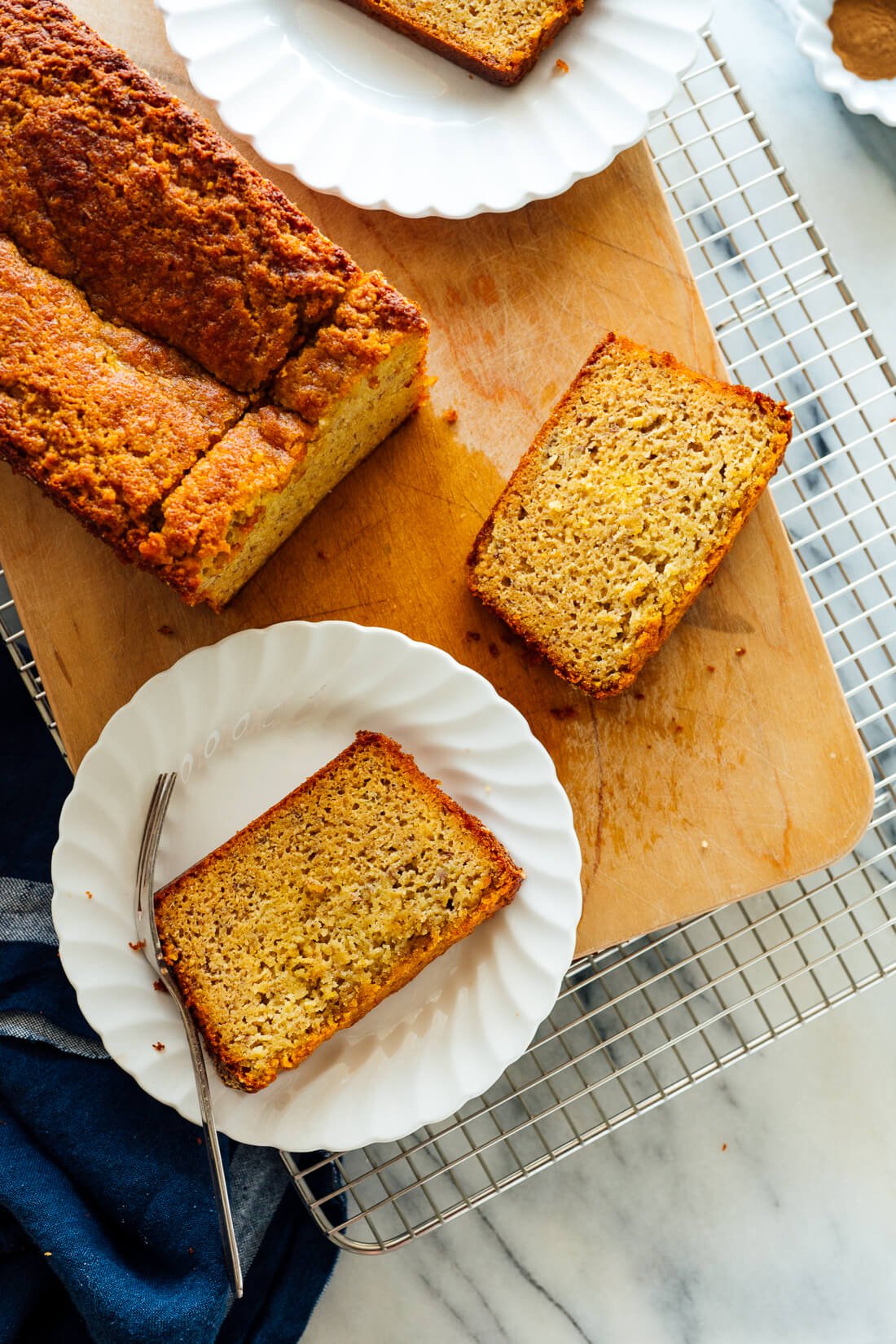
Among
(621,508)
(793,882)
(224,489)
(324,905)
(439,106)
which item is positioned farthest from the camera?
(793,882)

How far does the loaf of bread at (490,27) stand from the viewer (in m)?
2.98

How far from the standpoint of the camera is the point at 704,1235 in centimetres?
334

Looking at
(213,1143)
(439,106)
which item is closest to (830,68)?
(439,106)

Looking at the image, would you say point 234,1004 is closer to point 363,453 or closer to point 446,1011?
point 446,1011

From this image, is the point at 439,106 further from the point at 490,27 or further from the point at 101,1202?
the point at 101,1202

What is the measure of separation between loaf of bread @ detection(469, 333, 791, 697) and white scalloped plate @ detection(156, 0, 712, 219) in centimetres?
57

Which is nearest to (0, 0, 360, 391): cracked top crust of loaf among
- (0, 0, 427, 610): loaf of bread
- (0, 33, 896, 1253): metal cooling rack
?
(0, 0, 427, 610): loaf of bread

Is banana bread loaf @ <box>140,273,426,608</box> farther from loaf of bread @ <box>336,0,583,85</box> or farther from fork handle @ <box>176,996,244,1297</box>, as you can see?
fork handle @ <box>176,996,244,1297</box>

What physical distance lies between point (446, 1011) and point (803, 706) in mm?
1288

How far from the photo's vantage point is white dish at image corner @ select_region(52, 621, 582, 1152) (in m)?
2.71

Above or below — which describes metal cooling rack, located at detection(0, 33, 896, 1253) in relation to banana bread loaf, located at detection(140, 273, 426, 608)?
below

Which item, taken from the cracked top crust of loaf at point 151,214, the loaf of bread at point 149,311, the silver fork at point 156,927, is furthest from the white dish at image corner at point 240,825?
the cracked top crust of loaf at point 151,214

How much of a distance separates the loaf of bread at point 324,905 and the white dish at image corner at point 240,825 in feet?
0.31

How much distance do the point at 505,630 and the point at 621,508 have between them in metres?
0.46
